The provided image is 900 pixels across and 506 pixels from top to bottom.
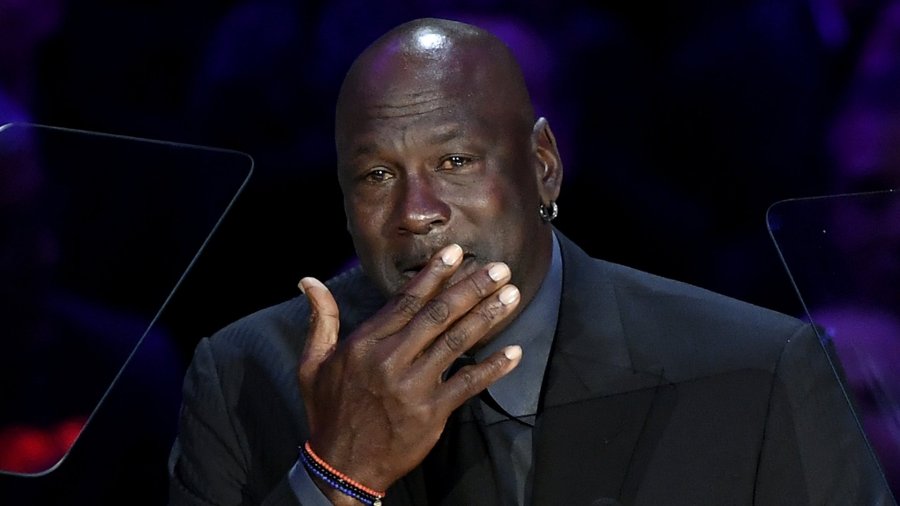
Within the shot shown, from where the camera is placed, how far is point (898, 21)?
7.04 ft

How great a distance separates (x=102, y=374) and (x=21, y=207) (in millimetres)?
241

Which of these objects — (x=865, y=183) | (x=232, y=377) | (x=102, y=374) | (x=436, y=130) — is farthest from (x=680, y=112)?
(x=102, y=374)

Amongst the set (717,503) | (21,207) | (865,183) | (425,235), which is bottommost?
(717,503)

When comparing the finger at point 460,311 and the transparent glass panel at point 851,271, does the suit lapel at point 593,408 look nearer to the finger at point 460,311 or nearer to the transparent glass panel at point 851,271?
the finger at point 460,311

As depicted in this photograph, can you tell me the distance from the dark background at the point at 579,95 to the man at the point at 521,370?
10.3 inches

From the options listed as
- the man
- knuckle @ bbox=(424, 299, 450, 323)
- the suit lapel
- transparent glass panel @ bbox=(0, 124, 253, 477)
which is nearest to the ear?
the man

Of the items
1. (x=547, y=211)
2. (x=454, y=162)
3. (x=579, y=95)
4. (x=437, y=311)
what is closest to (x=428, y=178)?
(x=454, y=162)

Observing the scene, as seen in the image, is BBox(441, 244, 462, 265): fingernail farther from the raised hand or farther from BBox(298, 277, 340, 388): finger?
BBox(298, 277, 340, 388): finger

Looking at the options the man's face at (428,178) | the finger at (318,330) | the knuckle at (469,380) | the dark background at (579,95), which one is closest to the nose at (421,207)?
the man's face at (428,178)

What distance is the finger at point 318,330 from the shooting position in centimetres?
158

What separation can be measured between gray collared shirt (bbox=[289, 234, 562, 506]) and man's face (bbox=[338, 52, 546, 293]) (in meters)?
0.10

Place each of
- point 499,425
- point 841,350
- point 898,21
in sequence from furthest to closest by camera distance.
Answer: point 898,21 → point 499,425 → point 841,350

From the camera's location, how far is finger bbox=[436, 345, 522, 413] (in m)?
1.47

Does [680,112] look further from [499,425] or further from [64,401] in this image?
[64,401]
